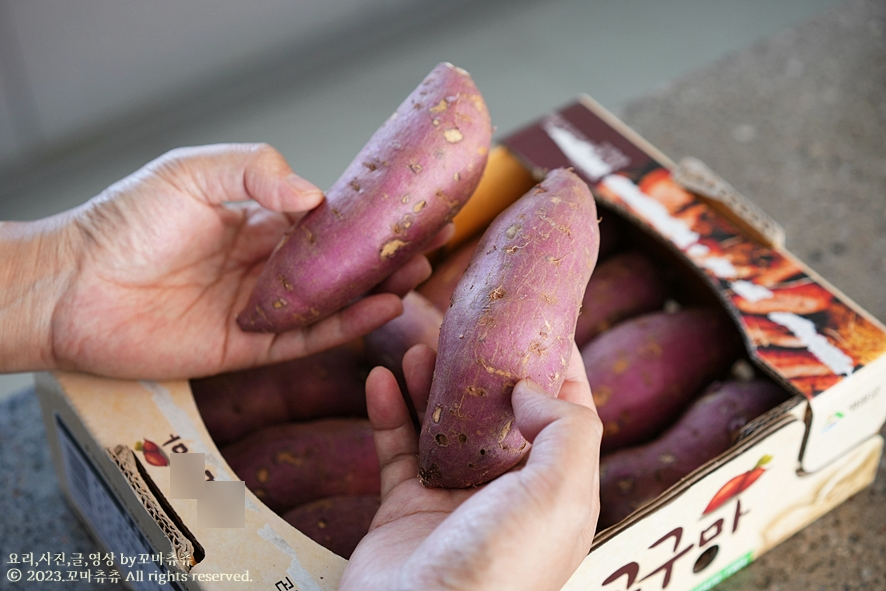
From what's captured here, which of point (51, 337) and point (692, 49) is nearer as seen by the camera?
point (51, 337)

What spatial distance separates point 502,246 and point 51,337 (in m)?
0.64

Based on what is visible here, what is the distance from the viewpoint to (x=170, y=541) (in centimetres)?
88

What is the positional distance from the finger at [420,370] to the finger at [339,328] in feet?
0.48

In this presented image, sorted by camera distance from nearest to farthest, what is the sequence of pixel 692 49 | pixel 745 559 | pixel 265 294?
pixel 265 294 → pixel 745 559 → pixel 692 49

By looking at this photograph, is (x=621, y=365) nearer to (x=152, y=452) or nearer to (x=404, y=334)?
(x=404, y=334)

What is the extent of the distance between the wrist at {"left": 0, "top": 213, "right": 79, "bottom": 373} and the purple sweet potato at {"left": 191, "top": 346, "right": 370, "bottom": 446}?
0.22m

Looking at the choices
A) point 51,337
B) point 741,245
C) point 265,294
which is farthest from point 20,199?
point 741,245

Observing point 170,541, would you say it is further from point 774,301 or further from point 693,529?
point 774,301

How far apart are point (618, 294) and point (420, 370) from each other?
0.49m

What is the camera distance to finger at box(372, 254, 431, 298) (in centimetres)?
119

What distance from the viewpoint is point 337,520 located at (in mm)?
1020

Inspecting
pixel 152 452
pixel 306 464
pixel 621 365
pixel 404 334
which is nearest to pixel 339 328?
pixel 404 334

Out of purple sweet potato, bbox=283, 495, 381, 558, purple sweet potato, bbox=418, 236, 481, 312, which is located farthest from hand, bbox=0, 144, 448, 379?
purple sweet potato, bbox=283, 495, 381, 558

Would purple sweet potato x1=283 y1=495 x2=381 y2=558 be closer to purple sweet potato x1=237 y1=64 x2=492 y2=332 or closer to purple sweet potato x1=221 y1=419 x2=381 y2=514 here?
purple sweet potato x1=221 y1=419 x2=381 y2=514
